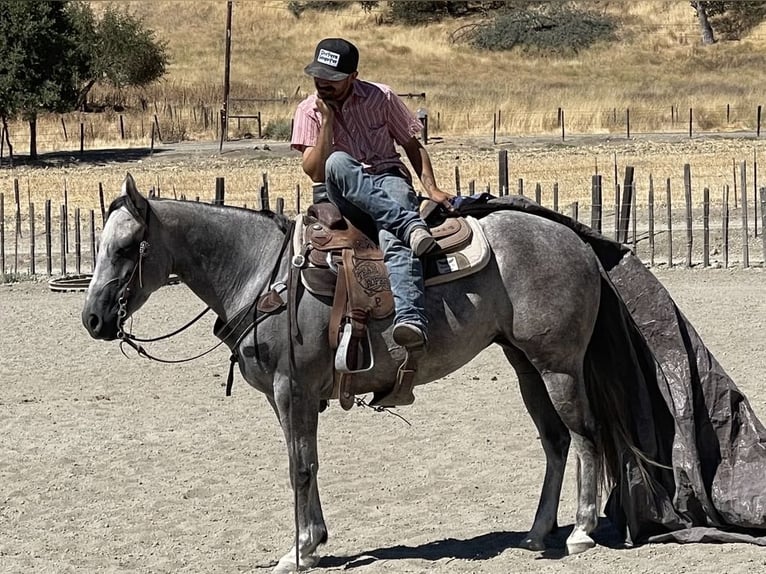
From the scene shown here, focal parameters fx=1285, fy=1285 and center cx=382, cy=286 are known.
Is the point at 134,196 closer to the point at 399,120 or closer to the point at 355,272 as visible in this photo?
the point at 355,272

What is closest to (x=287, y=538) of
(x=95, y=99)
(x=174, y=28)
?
(x=95, y=99)

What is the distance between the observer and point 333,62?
6027mm

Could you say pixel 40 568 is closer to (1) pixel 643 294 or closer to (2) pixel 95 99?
(1) pixel 643 294

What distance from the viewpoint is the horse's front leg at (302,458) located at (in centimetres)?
631

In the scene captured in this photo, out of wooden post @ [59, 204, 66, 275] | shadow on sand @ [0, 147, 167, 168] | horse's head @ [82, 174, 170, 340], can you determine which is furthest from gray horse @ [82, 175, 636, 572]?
shadow on sand @ [0, 147, 167, 168]

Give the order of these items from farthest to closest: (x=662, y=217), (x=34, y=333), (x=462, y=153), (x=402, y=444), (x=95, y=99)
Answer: (x=95, y=99) → (x=462, y=153) → (x=662, y=217) → (x=34, y=333) → (x=402, y=444)

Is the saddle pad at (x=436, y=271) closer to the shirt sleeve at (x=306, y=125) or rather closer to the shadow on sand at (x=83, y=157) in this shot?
the shirt sleeve at (x=306, y=125)

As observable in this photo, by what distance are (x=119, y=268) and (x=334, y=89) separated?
135 cm

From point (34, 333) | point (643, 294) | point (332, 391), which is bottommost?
point (34, 333)

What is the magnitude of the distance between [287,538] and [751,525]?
98.4 inches

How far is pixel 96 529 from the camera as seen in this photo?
7.45 m

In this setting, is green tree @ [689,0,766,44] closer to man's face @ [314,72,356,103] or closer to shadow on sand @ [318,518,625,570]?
shadow on sand @ [318,518,625,570]

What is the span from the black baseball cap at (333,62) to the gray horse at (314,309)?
0.95m

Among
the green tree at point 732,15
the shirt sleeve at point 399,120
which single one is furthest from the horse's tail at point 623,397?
the green tree at point 732,15
